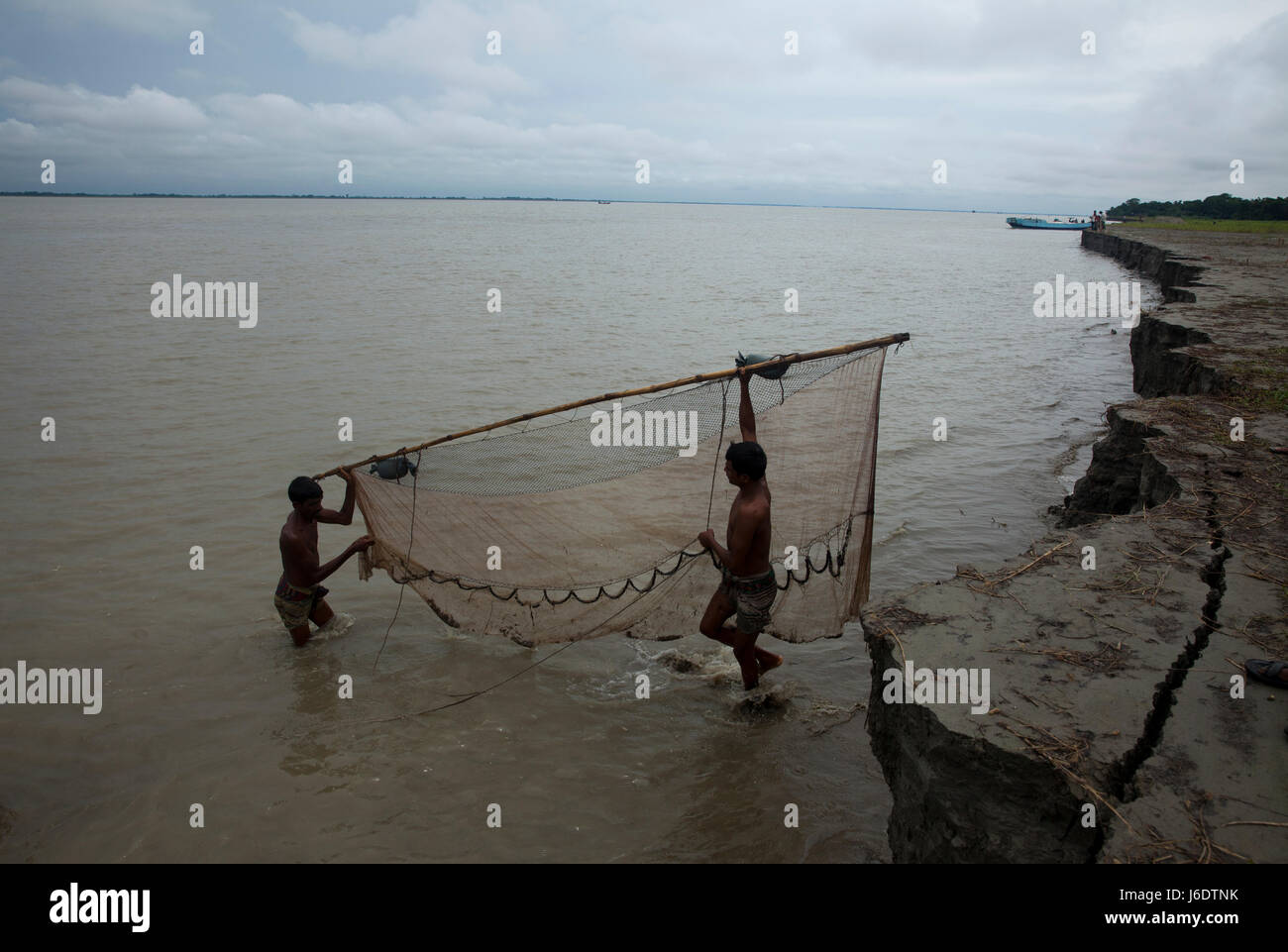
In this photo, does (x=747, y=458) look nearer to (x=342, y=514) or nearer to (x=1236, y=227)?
(x=342, y=514)

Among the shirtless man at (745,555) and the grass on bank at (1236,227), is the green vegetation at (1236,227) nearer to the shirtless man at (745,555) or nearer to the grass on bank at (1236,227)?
the grass on bank at (1236,227)

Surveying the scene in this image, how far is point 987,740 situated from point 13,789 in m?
4.56

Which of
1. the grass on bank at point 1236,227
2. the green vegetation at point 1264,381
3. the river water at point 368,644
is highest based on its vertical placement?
the grass on bank at point 1236,227

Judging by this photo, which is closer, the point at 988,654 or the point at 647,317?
the point at 988,654

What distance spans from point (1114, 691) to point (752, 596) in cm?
169

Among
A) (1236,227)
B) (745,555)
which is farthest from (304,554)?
(1236,227)

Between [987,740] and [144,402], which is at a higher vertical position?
[144,402]

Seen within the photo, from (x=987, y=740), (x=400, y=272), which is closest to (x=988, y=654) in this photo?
(x=987, y=740)

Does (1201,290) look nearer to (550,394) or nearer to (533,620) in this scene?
(550,394)

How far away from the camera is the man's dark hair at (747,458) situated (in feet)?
12.4

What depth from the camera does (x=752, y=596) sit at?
401 cm

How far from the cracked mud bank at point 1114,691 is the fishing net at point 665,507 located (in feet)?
2.83

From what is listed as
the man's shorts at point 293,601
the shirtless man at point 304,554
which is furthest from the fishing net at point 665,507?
the man's shorts at point 293,601

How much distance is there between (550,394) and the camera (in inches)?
463
